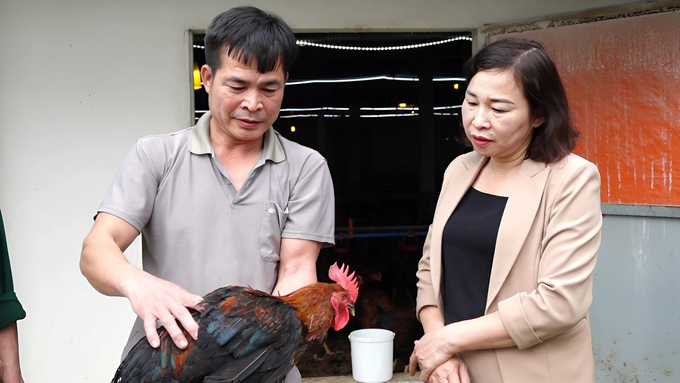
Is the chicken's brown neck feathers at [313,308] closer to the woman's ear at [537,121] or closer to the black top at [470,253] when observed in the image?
the black top at [470,253]

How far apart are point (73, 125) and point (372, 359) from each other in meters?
2.73

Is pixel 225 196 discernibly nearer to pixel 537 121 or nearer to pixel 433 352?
pixel 433 352

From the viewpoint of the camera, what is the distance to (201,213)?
5.60 feet

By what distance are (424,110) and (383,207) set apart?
219 centimetres

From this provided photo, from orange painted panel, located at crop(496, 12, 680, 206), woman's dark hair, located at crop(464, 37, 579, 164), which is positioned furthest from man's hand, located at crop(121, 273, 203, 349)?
orange painted panel, located at crop(496, 12, 680, 206)

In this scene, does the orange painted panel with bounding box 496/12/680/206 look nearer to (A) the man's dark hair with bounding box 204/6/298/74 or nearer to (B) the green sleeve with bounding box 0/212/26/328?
(A) the man's dark hair with bounding box 204/6/298/74

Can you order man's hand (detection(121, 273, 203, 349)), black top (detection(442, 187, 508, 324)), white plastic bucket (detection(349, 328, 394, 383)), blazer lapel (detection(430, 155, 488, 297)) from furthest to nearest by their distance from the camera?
1. white plastic bucket (detection(349, 328, 394, 383))
2. blazer lapel (detection(430, 155, 488, 297))
3. black top (detection(442, 187, 508, 324))
4. man's hand (detection(121, 273, 203, 349))

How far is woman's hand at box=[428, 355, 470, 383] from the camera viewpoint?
186 cm

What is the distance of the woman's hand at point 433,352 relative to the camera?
1857 mm

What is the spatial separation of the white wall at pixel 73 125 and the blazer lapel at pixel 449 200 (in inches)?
91.5

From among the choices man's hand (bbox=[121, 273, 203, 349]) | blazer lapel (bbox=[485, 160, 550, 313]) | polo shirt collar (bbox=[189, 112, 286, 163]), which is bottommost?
man's hand (bbox=[121, 273, 203, 349])

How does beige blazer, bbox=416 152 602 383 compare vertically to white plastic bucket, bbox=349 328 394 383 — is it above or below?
above

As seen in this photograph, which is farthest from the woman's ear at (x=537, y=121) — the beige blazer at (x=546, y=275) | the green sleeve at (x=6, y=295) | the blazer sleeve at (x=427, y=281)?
the green sleeve at (x=6, y=295)

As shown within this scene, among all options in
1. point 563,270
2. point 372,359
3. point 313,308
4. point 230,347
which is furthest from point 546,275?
point 372,359
